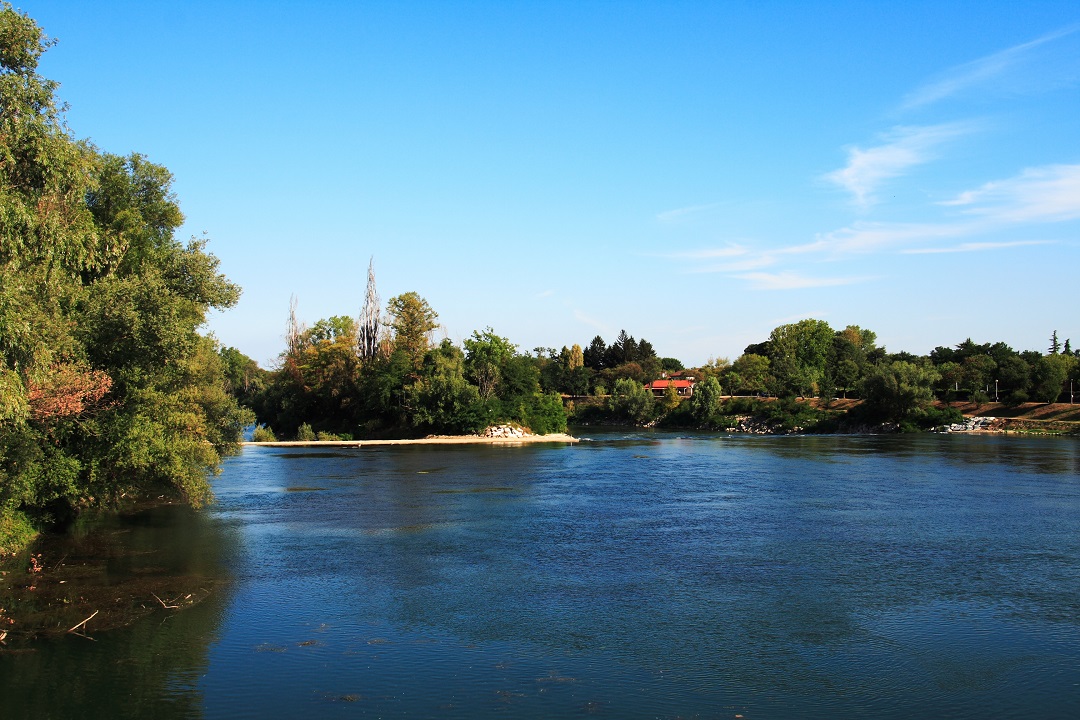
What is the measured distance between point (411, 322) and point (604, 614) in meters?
70.2

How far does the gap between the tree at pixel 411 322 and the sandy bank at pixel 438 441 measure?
13.2 m

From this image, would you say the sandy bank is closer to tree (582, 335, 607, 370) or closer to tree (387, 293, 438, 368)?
tree (387, 293, 438, 368)

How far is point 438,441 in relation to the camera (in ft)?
235

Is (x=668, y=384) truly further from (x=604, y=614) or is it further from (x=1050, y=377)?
(x=604, y=614)

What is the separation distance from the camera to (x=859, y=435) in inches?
3091

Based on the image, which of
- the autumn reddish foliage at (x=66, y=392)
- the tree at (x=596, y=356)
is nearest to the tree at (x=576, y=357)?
the tree at (x=596, y=356)

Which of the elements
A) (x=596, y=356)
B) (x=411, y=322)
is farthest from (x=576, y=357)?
(x=411, y=322)

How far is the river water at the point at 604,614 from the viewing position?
1245 cm

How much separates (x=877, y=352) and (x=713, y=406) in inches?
1865

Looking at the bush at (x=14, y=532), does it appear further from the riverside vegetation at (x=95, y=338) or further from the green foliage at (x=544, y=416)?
the green foliage at (x=544, y=416)

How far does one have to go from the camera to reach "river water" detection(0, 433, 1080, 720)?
1245cm

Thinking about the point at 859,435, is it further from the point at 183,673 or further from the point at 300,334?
the point at 183,673

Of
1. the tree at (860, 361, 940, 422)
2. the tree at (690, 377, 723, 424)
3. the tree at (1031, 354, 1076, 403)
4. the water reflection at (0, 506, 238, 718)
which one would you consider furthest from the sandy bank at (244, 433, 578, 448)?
the tree at (1031, 354, 1076, 403)

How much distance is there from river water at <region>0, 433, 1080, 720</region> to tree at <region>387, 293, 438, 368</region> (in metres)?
50.1
